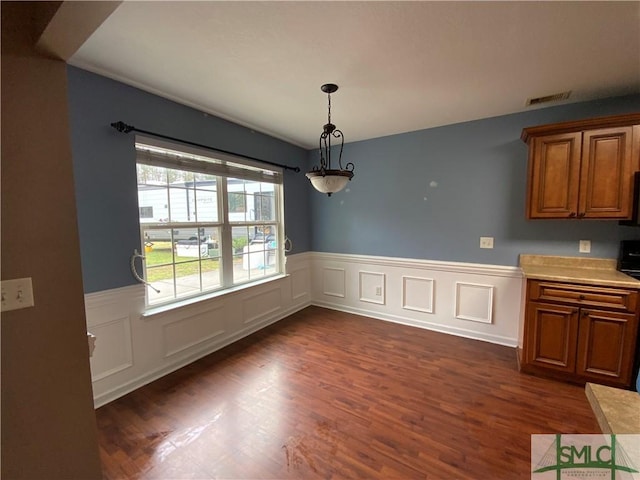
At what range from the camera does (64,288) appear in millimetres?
1127

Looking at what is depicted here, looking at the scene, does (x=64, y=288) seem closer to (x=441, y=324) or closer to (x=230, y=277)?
(x=230, y=277)

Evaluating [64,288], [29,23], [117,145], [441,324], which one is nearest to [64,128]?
[29,23]

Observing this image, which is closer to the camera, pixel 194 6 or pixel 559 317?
pixel 194 6

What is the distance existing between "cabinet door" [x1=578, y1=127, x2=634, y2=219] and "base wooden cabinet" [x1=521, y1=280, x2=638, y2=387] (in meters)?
0.69

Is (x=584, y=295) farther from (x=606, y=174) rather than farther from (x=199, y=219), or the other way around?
(x=199, y=219)

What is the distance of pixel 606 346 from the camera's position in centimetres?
221

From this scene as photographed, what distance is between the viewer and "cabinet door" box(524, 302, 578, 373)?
231 centimetres

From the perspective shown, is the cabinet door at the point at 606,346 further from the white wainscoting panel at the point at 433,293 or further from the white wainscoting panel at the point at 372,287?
the white wainscoting panel at the point at 372,287

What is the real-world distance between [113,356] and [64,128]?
1.86m

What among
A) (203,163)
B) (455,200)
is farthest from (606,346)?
(203,163)

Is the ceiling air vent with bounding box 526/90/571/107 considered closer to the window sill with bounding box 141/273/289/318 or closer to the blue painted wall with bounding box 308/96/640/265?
the blue painted wall with bounding box 308/96/640/265

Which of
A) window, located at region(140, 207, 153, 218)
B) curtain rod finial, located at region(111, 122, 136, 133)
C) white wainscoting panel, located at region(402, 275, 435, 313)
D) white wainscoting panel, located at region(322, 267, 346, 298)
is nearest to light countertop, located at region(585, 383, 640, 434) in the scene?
white wainscoting panel, located at region(402, 275, 435, 313)

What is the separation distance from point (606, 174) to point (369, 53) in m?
2.25

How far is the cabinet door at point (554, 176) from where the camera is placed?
Result: 2.43 m
